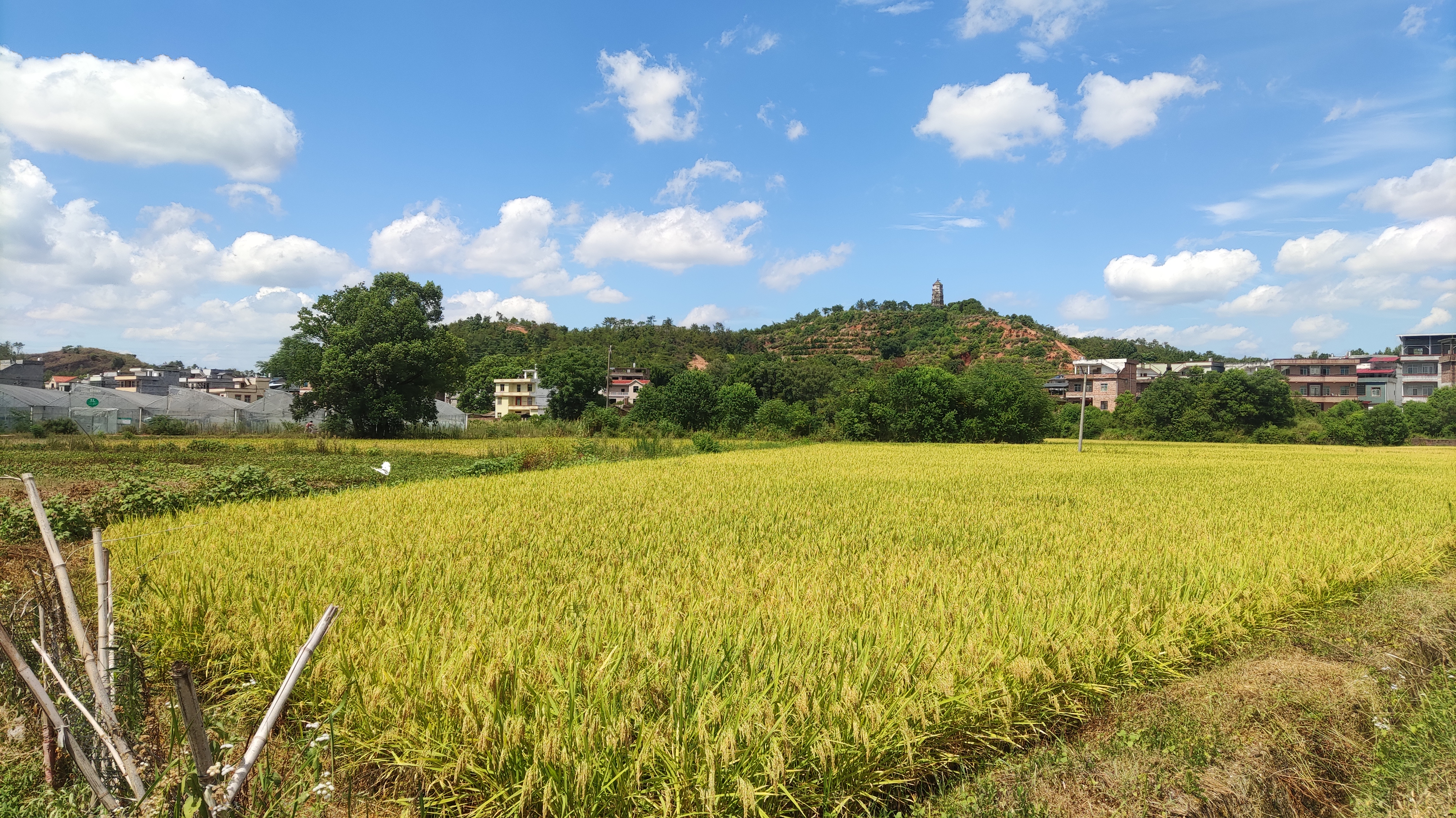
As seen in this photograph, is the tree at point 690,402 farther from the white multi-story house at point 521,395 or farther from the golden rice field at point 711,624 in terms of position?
the golden rice field at point 711,624

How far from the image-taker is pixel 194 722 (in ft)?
5.55

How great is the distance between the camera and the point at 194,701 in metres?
1.67

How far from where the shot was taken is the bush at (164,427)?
31.1m

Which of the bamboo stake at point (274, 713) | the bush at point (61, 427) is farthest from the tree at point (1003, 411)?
the bush at point (61, 427)

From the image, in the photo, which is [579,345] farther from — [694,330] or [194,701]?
[194,701]

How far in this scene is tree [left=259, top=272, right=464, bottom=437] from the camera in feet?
121

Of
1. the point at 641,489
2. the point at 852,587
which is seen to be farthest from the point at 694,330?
the point at 852,587

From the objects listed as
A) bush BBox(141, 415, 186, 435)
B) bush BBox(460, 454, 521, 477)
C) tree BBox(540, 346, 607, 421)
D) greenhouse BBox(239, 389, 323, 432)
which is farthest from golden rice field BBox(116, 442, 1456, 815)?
tree BBox(540, 346, 607, 421)

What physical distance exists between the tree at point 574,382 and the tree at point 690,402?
11871 mm

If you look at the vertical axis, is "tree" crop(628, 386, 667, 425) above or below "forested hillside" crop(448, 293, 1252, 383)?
below

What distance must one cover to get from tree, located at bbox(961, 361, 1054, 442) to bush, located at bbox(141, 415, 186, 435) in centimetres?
3935

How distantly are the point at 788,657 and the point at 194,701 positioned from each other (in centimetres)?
219

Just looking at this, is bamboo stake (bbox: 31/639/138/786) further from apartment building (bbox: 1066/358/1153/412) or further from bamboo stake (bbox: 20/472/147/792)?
apartment building (bbox: 1066/358/1153/412)

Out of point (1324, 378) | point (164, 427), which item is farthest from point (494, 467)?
point (1324, 378)
